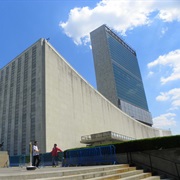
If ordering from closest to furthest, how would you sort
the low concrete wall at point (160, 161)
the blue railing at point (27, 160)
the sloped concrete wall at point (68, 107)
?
the low concrete wall at point (160, 161) → the blue railing at point (27, 160) → the sloped concrete wall at point (68, 107)

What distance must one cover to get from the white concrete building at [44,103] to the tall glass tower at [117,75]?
45.3 meters

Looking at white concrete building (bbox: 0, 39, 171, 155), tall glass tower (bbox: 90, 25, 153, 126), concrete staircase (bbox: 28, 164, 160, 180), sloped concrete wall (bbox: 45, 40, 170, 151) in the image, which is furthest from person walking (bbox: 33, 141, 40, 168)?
tall glass tower (bbox: 90, 25, 153, 126)

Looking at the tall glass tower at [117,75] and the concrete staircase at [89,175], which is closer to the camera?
the concrete staircase at [89,175]

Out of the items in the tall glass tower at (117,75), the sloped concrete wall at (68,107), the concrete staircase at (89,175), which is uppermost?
the tall glass tower at (117,75)

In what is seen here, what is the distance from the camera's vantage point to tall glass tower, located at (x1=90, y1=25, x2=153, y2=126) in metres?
89.6

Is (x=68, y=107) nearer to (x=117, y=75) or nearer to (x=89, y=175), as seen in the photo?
(x=89, y=175)

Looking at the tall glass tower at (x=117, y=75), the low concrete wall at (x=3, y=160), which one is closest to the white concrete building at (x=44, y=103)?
the low concrete wall at (x=3, y=160)

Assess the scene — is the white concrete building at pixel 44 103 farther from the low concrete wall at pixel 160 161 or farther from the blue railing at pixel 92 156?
the low concrete wall at pixel 160 161

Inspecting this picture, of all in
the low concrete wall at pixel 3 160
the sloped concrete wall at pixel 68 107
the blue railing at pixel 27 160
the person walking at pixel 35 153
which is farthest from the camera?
the sloped concrete wall at pixel 68 107

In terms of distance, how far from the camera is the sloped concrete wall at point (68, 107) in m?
32.0

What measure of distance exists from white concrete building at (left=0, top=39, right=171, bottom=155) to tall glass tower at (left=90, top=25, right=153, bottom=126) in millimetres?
45349

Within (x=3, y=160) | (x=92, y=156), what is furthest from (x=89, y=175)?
(x=3, y=160)

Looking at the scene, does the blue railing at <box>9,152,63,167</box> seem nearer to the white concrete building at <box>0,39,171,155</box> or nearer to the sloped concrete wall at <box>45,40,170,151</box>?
the white concrete building at <box>0,39,171,155</box>

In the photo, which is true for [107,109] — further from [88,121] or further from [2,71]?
[2,71]
